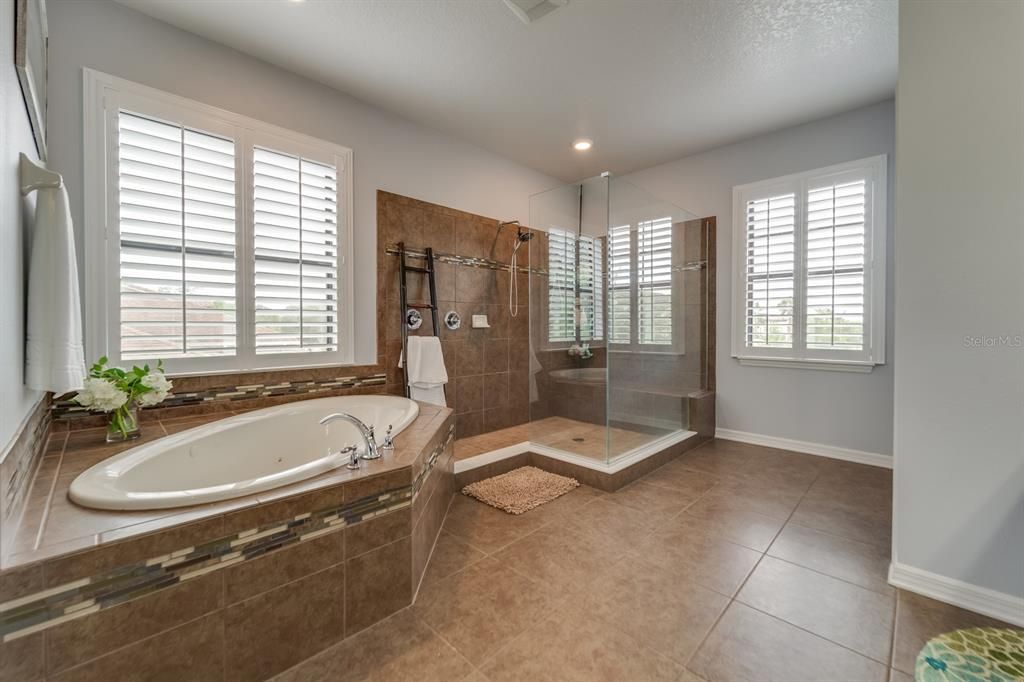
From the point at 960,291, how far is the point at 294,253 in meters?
3.19

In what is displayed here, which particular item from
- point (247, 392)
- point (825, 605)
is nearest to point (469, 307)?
point (247, 392)

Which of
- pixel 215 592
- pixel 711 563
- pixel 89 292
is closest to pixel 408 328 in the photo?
pixel 89 292

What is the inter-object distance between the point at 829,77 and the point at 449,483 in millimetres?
3476

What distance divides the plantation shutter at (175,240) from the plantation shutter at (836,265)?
403cm

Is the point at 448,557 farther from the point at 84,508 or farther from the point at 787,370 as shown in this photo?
the point at 787,370

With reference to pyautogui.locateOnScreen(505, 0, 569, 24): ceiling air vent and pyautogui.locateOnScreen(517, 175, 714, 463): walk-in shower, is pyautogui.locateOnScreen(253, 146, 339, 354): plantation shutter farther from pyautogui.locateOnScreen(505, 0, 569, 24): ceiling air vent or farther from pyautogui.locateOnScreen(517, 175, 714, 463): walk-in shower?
pyautogui.locateOnScreen(517, 175, 714, 463): walk-in shower

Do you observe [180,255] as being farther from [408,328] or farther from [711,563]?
[711,563]

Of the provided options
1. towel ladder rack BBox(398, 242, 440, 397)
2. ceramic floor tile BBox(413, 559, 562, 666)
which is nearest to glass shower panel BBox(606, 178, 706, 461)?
ceramic floor tile BBox(413, 559, 562, 666)

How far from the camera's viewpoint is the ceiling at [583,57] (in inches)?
82.1

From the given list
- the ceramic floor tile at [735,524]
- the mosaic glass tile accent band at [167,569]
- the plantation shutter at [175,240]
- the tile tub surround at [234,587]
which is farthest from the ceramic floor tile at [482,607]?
the plantation shutter at [175,240]

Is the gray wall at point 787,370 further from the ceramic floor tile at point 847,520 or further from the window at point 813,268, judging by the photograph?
the ceramic floor tile at point 847,520

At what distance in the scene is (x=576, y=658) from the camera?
133 cm

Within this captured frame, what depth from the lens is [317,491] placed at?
1329 millimetres

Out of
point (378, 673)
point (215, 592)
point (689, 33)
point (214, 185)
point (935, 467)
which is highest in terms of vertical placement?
point (689, 33)
